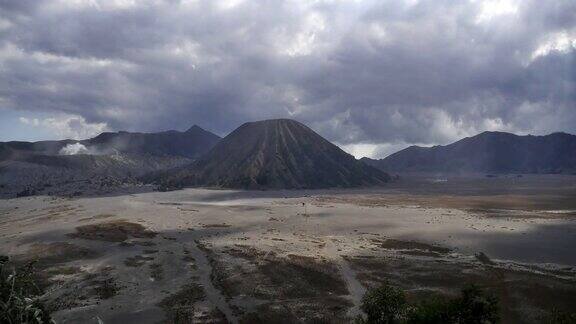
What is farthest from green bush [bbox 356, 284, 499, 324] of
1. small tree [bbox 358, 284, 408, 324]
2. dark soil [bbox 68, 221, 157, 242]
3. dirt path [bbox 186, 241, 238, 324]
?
dark soil [bbox 68, 221, 157, 242]

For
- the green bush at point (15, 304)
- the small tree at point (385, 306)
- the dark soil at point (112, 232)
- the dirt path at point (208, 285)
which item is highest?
the green bush at point (15, 304)

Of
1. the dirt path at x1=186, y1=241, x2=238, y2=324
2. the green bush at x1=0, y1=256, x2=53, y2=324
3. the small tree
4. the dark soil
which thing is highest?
the green bush at x1=0, y1=256, x2=53, y2=324

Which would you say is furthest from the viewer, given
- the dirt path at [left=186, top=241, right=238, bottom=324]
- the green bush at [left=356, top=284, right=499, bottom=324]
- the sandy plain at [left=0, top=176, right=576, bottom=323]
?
the sandy plain at [left=0, top=176, right=576, bottom=323]

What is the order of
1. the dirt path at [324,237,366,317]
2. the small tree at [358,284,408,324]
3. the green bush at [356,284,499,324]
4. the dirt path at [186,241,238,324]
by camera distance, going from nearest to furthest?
1. the green bush at [356,284,499,324]
2. the small tree at [358,284,408,324]
3. the dirt path at [186,241,238,324]
4. the dirt path at [324,237,366,317]

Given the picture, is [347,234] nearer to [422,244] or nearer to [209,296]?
[422,244]

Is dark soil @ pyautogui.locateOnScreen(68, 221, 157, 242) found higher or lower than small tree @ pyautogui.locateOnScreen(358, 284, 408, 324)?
lower

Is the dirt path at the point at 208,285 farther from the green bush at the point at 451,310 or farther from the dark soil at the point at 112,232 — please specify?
the dark soil at the point at 112,232

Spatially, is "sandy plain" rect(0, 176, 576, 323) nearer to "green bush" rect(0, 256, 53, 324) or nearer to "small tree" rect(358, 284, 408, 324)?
"green bush" rect(0, 256, 53, 324)

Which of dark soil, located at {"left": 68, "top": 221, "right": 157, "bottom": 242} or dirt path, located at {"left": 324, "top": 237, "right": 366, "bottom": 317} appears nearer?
dirt path, located at {"left": 324, "top": 237, "right": 366, "bottom": 317}

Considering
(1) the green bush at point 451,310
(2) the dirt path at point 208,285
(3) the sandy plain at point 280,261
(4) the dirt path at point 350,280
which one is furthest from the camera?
(3) the sandy plain at point 280,261

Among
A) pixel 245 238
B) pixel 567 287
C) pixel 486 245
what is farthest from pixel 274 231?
pixel 567 287

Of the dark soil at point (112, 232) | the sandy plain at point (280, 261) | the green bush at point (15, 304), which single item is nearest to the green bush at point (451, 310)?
the sandy plain at point (280, 261)

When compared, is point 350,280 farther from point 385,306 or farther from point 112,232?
point 112,232
